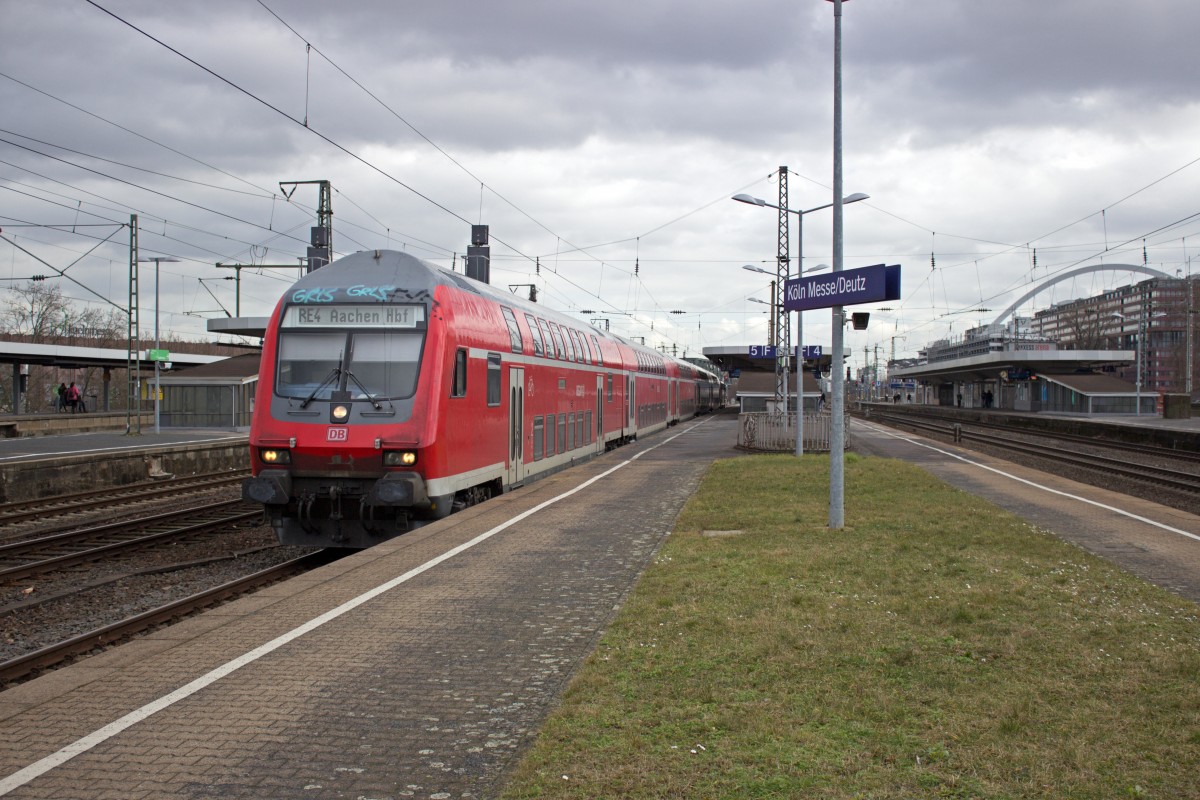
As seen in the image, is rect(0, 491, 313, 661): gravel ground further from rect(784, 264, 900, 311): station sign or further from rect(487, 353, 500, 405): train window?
rect(784, 264, 900, 311): station sign

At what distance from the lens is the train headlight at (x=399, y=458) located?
1080 centimetres

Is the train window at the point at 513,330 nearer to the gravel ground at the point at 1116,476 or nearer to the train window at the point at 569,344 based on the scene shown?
the train window at the point at 569,344

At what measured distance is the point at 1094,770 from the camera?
4.39 metres

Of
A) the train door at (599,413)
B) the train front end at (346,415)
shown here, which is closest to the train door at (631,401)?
the train door at (599,413)

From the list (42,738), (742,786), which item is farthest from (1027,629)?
(42,738)

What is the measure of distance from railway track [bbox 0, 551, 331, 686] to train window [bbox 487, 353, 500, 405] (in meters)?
3.46

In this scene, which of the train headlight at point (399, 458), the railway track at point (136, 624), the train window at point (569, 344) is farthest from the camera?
the train window at point (569, 344)

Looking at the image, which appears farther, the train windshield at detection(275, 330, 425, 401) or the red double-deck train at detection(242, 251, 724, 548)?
the train windshield at detection(275, 330, 425, 401)

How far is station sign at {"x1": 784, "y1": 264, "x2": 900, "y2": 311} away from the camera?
35.6 feet

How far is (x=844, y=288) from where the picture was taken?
1142 centimetres

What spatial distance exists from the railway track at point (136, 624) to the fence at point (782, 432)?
785 inches

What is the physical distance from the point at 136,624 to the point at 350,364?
13.0ft

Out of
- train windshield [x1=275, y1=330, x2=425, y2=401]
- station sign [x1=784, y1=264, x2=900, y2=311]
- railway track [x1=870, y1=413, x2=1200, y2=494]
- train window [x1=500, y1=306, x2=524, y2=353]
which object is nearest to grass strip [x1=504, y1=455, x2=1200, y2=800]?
station sign [x1=784, y1=264, x2=900, y2=311]

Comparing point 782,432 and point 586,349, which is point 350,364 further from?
point 782,432
